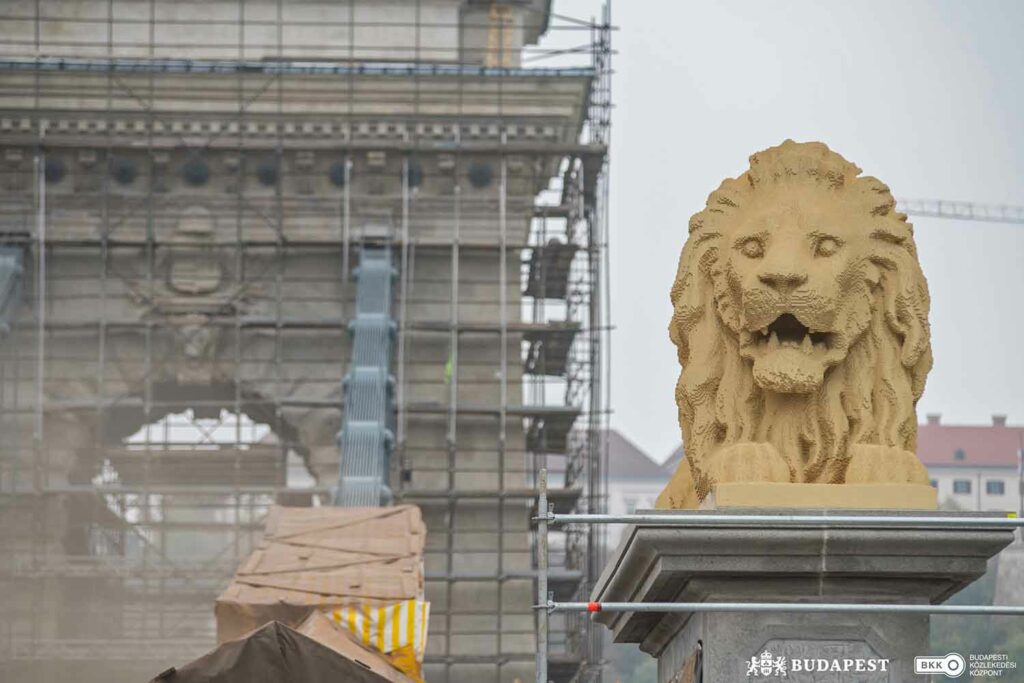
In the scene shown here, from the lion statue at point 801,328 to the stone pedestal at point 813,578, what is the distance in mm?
441

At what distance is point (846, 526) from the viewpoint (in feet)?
28.0

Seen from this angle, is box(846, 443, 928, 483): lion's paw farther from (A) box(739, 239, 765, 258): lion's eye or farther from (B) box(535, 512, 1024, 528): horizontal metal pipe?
(A) box(739, 239, 765, 258): lion's eye

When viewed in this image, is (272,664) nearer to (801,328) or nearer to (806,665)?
(801,328)

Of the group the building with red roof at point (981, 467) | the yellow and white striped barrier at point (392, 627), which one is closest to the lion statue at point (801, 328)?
the yellow and white striped barrier at point (392, 627)

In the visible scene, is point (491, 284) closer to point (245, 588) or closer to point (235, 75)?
point (235, 75)

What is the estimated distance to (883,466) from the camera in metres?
9.00

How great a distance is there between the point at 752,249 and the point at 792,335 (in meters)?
0.41

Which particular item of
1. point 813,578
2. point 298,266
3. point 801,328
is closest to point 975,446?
point 298,266

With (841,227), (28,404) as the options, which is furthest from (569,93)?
(841,227)

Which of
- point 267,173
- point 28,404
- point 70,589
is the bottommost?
point 70,589

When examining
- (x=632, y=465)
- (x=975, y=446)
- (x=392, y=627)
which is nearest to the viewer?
(x=392, y=627)

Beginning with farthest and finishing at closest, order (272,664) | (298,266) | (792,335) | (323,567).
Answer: (298,266) < (323,567) < (272,664) < (792,335)

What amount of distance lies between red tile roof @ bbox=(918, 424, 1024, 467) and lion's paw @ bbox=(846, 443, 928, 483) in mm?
44378

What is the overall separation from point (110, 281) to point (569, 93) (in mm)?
7540
